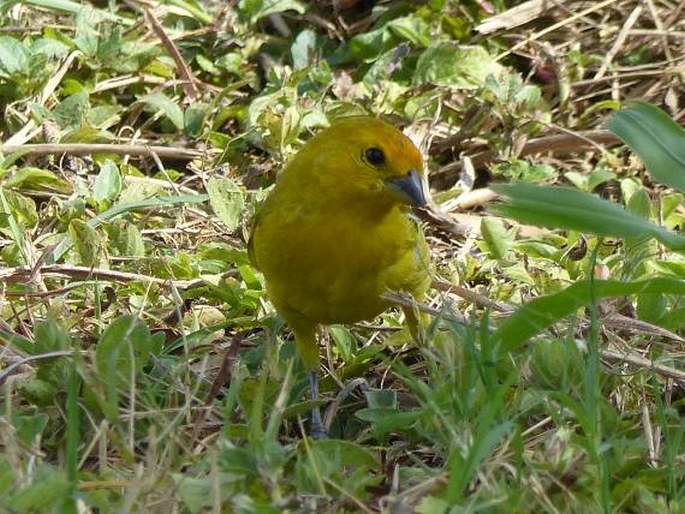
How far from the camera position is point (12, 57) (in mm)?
5070

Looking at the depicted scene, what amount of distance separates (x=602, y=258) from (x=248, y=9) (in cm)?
200

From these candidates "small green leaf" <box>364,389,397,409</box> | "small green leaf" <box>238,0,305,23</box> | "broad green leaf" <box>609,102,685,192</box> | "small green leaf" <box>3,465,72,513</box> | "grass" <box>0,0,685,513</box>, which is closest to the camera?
"small green leaf" <box>3,465,72,513</box>

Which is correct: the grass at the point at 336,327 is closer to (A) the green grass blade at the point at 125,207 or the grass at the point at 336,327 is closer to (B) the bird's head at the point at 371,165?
(A) the green grass blade at the point at 125,207

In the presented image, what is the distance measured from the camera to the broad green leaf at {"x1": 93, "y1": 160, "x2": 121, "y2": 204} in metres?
4.64

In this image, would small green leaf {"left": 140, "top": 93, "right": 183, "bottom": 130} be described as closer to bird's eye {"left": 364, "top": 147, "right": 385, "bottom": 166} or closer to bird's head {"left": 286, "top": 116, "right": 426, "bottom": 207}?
bird's head {"left": 286, "top": 116, "right": 426, "bottom": 207}

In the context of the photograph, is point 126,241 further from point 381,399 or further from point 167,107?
point 381,399

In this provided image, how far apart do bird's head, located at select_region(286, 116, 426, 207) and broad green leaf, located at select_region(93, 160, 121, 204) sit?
118cm

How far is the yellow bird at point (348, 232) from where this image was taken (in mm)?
3545

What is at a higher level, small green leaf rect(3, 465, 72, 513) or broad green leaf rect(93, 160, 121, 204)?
small green leaf rect(3, 465, 72, 513)

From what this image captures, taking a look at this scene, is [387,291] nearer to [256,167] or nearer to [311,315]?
[311,315]

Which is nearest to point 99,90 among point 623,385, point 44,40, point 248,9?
point 44,40

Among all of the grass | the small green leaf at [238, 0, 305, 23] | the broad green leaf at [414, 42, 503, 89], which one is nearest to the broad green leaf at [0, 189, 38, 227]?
the grass

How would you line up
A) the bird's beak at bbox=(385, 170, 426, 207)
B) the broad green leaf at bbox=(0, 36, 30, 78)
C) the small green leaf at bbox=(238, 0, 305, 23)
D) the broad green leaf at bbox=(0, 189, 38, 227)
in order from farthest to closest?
the small green leaf at bbox=(238, 0, 305, 23)
the broad green leaf at bbox=(0, 36, 30, 78)
the broad green leaf at bbox=(0, 189, 38, 227)
the bird's beak at bbox=(385, 170, 426, 207)

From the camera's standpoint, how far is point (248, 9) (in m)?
5.60
